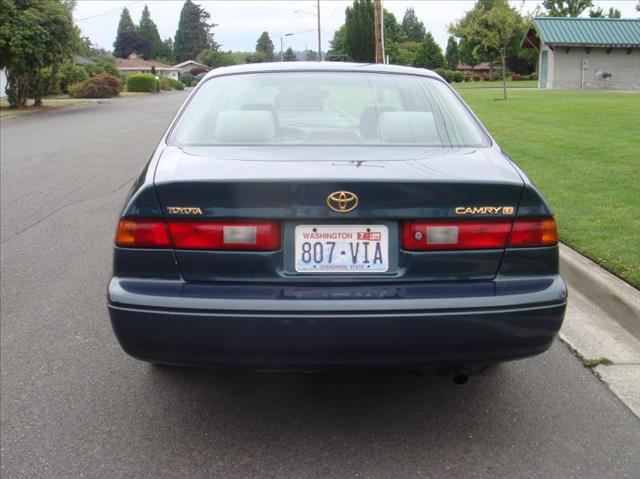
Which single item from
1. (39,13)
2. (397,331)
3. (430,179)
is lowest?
(397,331)

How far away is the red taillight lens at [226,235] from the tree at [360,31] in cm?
6439

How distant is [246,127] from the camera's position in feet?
11.2

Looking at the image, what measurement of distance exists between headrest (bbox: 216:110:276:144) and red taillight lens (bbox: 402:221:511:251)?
1.02m

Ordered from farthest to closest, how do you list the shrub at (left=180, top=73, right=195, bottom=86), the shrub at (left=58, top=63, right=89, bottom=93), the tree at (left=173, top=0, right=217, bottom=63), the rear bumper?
the tree at (left=173, top=0, right=217, bottom=63) → the shrub at (left=180, top=73, right=195, bottom=86) → the shrub at (left=58, top=63, right=89, bottom=93) → the rear bumper

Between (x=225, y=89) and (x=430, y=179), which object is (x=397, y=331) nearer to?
(x=430, y=179)

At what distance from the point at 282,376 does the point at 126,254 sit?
A: 1.23 meters

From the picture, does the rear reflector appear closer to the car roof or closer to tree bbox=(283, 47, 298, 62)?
the car roof

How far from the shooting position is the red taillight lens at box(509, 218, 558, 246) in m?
2.75

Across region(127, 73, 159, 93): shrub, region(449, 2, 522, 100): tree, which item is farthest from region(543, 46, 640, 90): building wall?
region(127, 73, 159, 93): shrub

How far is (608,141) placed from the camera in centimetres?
1128

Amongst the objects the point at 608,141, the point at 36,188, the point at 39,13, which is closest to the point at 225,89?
the point at 36,188

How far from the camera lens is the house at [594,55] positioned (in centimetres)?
3847

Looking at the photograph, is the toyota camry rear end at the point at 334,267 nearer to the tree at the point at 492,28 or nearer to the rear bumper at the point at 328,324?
the rear bumper at the point at 328,324

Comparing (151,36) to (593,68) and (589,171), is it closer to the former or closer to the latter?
(593,68)
